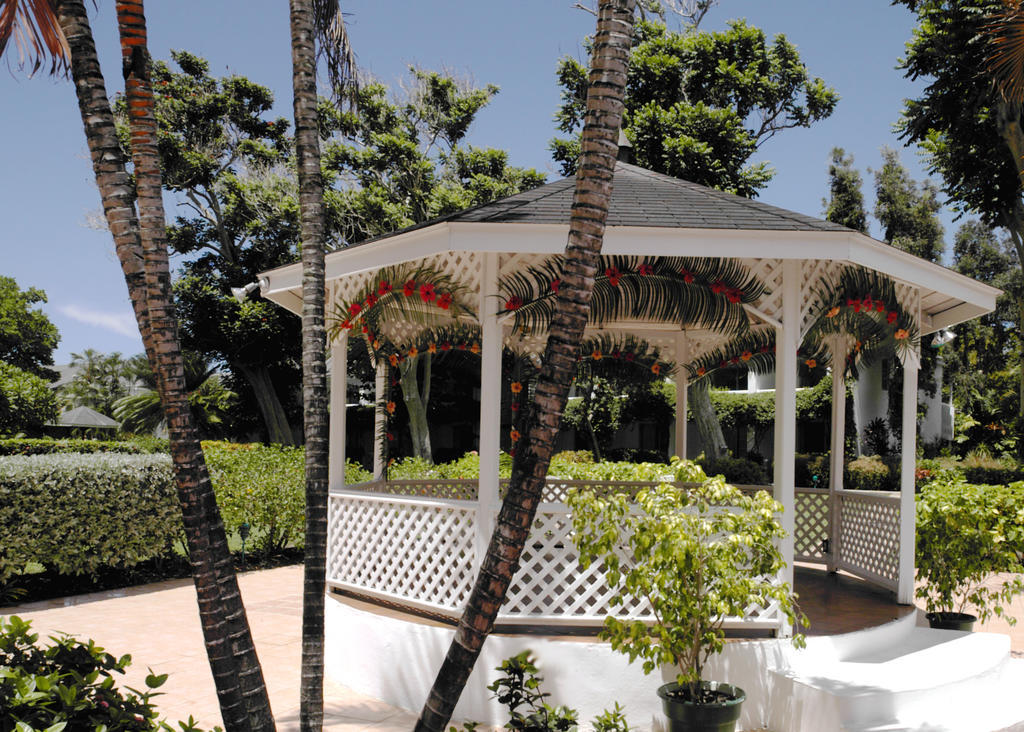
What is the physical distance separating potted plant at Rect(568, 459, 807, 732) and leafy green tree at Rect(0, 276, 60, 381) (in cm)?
5168

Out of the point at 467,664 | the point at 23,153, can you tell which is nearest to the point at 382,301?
the point at 467,664

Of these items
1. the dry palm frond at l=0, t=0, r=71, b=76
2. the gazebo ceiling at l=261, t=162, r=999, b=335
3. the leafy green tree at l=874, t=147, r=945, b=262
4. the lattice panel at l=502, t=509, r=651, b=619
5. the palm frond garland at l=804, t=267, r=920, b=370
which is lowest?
the lattice panel at l=502, t=509, r=651, b=619

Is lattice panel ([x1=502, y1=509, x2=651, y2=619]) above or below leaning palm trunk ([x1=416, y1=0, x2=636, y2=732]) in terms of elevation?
below

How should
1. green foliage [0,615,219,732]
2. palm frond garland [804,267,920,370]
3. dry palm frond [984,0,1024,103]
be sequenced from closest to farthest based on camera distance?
1. green foliage [0,615,219,732]
2. palm frond garland [804,267,920,370]
3. dry palm frond [984,0,1024,103]

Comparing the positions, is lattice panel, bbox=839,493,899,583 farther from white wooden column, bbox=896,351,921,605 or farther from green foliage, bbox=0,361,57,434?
green foliage, bbox=0,361,57,434

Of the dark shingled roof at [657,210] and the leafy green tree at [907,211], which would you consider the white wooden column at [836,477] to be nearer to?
the dark shingled roof at [657,210]

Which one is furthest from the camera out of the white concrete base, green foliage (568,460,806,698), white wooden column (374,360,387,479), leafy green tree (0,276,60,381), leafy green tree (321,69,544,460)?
leafy green tree (0,276,60,381)

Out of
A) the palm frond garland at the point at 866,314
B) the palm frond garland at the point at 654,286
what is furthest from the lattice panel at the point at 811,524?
the palm frond garland at the point at 654,286

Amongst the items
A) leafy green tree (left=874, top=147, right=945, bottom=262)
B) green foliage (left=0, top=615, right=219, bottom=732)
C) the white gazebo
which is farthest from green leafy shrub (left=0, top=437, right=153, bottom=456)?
leafy green tree (left=874, top=147, right=945, bottom=262)

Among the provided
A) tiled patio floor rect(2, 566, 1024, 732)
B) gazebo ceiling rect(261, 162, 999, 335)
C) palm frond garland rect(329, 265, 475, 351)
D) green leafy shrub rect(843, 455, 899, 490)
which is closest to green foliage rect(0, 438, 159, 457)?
tiled patio floor rect(2, 566, 1024, 732)

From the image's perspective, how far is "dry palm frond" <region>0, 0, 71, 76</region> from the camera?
476cm

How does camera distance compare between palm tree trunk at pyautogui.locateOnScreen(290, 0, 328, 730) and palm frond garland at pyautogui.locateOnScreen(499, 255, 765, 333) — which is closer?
palm tree trunk at pyautogui.locateOnScreen(290, 0, 328, 730)

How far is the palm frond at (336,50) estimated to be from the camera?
19.3ft

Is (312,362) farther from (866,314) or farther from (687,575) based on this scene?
(866,314)
